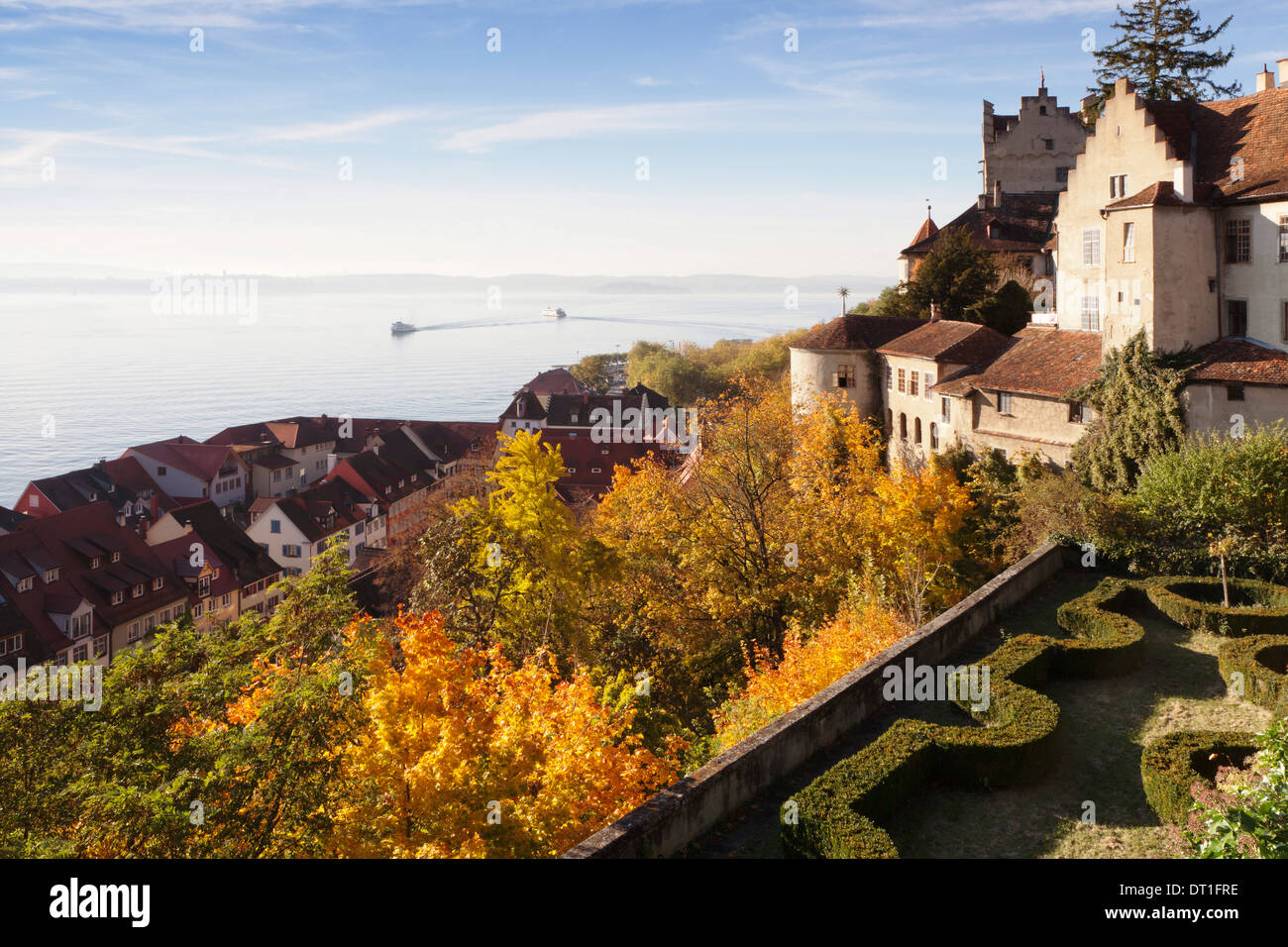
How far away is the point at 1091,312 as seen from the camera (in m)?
41.1

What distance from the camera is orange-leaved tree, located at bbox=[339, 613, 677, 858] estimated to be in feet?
49.7

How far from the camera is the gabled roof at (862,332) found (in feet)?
179

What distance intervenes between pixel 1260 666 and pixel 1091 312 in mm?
27159

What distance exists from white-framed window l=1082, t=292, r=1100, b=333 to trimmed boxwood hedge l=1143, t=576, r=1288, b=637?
20.1m

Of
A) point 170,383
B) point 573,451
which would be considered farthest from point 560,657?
point 170,383

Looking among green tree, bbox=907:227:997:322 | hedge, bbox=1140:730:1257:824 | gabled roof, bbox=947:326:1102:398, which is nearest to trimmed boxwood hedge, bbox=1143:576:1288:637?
hedge, bbox=1140:730:1257:824

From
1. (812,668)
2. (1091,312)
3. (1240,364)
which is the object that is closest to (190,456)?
(1091,312)

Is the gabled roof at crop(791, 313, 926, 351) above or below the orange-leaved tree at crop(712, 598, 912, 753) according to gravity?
above

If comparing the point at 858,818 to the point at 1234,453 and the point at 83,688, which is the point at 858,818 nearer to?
the point at 83,688

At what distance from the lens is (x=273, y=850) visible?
14367mm

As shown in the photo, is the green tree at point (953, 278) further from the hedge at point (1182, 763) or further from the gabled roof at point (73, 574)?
the gabled roof at point (73, 574)

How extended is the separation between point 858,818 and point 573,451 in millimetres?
Result: 73294

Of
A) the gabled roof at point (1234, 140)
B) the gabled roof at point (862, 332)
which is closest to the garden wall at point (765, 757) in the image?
the gabled roof at point (1234, 140)

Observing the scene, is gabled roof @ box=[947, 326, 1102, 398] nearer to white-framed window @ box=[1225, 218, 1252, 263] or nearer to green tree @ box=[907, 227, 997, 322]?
white-framed window @ box=[1225, 218, 1252, 263]
